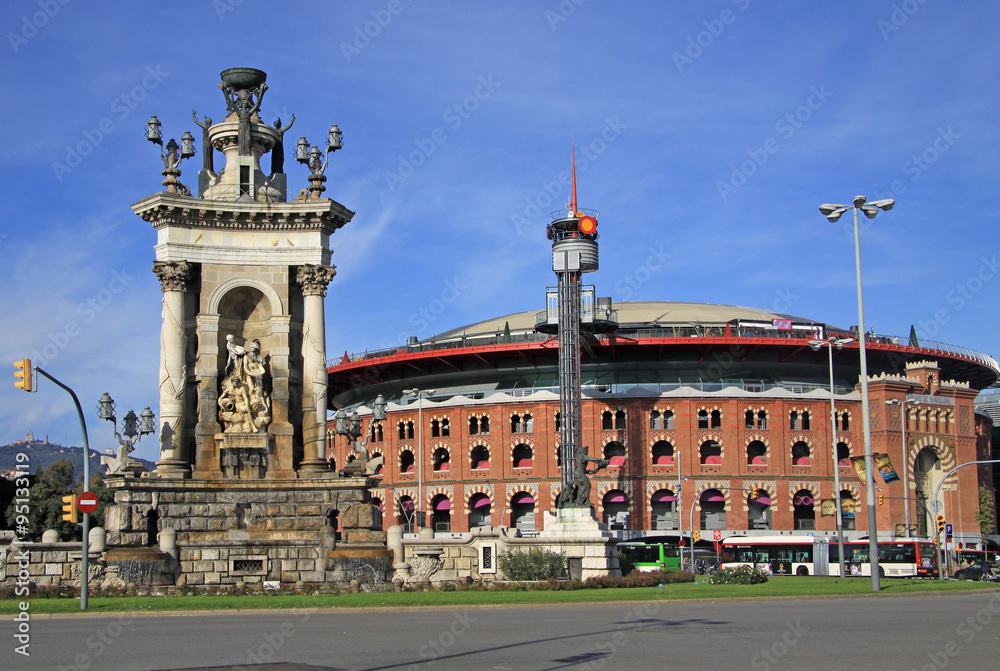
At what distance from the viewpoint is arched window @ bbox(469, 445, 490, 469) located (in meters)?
95.7

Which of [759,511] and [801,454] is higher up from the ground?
[801,454]

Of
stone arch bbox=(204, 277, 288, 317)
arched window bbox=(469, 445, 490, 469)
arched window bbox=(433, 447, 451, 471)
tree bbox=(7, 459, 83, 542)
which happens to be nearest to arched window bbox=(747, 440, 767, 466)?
arched window bbox=(469, 445, 490, 469)

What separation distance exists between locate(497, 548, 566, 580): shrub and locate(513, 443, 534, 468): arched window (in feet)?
186

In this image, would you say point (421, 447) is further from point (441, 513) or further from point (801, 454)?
point (801, 454)

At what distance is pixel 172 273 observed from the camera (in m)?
36.7

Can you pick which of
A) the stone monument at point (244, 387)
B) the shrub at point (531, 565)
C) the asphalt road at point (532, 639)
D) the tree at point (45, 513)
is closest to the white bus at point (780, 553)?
the shrub at point (531, 565)

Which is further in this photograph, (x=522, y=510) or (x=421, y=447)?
(x=522, y=510)

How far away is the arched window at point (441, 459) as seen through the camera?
9700 centimetres

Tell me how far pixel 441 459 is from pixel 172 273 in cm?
6324

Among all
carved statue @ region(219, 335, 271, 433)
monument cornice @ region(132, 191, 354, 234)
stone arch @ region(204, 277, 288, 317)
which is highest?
monument cornice @ region(132, 191, 354, 234)

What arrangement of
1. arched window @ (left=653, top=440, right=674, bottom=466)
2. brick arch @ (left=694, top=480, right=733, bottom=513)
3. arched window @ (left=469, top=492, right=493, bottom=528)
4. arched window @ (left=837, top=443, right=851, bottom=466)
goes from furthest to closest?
arched window @ (left=469, top=492, right=493, bottom=528) < arched window @ (left=837, top=443, right=851, bottom=466) < arched window @ (left=653, top=440, right=674, bottom=466) < brick arch @ (left=694, top=480, right=733, bottom=513)

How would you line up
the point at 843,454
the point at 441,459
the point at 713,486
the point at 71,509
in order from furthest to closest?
the point at 441,459, the point at 843,454, the point at 713,486, the point at 71,509

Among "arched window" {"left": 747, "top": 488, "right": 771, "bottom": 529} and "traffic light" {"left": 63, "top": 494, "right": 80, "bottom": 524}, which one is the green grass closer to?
"traffic light" {"left": 63, "top": 494, "right": 80, "bottom": 524}

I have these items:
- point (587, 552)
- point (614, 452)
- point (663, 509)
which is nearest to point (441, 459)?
point (614, 452)
